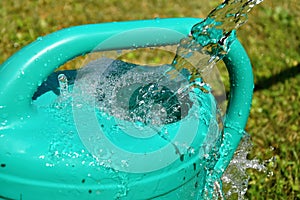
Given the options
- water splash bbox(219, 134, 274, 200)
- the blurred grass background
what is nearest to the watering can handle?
water splash bbox(219, 134, 274, 200)

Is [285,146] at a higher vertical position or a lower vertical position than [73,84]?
higher

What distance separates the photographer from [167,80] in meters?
1.62

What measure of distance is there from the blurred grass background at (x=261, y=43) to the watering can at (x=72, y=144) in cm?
84

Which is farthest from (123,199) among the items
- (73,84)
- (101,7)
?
(101,7)

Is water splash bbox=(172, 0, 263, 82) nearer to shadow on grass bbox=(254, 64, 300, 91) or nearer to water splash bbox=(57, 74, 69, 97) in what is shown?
water splash bbox=(57, 74, 69, 97)

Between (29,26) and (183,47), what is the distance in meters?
1.85

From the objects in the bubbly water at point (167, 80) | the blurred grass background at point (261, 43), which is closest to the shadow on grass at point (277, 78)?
the blurred grass background at point (261, 43)

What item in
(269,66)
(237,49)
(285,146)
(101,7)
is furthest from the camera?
(101,7)

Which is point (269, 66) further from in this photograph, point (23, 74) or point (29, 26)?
point (23, 74)

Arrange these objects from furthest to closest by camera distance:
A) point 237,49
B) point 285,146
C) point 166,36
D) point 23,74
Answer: point 285,146, point 237,49, point 166,36, point 23,74

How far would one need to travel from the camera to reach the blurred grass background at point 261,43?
2.39 metres

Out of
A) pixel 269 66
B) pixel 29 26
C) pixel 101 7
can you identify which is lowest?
pixel 269 66

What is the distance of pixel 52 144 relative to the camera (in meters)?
1.41

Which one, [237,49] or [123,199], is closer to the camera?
[123,199]
